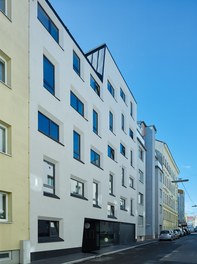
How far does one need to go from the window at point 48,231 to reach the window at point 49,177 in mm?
1570

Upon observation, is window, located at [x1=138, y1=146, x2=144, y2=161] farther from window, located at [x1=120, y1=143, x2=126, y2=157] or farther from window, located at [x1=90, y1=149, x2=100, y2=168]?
window, located at [x1=90, y1=149, x2=100, y2=168]

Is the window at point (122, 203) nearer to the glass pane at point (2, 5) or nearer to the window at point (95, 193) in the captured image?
the window at point (95, 193)

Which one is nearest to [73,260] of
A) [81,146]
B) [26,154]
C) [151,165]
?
[26,154]

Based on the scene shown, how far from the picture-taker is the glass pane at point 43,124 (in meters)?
19.0

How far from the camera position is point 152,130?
57.6m

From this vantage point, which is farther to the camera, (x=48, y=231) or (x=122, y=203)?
(x=122, y=203)

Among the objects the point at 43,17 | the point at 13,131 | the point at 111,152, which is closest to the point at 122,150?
the point at 111,152

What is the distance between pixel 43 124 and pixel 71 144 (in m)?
3.45

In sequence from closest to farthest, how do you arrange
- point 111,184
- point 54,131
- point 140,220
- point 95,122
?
point 54,131, point 95,122, point 111,184, point 140,220

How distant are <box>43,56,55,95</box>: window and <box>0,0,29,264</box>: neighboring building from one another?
2.67 meters

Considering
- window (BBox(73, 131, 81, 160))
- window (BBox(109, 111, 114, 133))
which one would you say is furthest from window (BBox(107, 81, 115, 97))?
window (BBox(73, 131, 81, 160))

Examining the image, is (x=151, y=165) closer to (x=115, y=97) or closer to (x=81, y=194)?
(x=115, y=97)

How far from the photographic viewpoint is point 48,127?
65.8 feet

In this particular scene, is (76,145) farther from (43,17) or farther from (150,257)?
(43,17)
